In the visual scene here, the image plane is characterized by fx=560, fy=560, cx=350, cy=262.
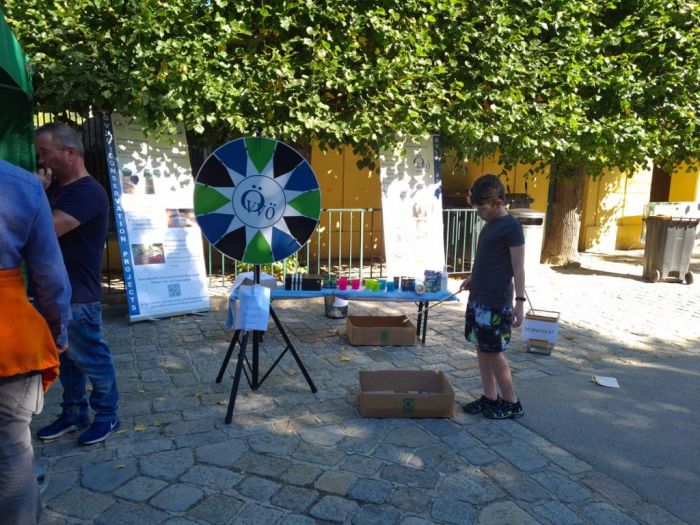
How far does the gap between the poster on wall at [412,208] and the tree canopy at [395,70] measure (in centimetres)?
41

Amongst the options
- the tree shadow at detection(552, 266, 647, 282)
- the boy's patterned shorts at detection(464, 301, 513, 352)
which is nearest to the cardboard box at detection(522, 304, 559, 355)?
the boy's patterned shorts at detection(464, 301, 513, 352)

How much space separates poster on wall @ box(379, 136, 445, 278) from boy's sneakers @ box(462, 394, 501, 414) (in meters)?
3.78

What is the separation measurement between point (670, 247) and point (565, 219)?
6.31 ft

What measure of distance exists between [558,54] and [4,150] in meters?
7.42

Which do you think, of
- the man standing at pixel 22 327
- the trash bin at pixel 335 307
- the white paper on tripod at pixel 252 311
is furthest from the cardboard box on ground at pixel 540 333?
the man standing at pixel 22 327

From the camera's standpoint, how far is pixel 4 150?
3.69m

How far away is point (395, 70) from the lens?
23.6 feet

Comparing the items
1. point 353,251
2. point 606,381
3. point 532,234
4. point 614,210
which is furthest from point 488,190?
point 614,210

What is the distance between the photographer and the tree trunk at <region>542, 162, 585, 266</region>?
A: 10797 mm

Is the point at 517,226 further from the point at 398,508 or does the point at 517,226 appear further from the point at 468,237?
the point at 468,237

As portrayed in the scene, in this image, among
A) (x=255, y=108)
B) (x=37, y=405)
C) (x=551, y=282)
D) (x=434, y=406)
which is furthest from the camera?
(x=551, y=282)

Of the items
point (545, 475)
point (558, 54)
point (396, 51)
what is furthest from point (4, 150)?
point (558, 54)

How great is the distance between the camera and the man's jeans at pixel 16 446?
7.47 feet

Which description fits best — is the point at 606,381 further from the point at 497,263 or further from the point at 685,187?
the point at 685,187
